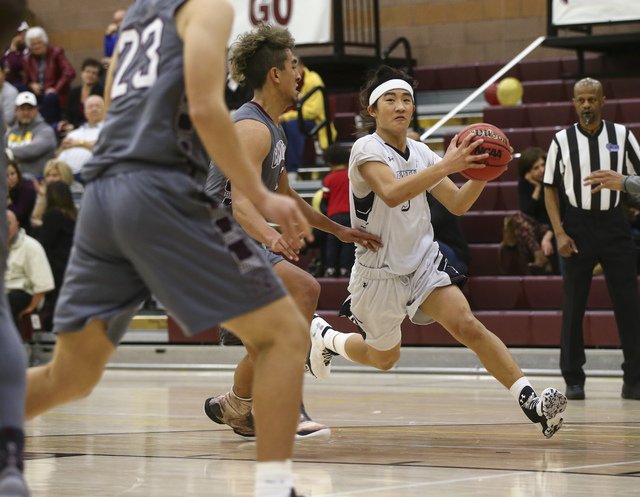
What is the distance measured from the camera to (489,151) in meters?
4.51

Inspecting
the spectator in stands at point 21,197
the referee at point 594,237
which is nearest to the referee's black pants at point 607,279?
the referee at point 594,237

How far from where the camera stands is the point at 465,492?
3.38 meters

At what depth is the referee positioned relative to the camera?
6695 millimetres

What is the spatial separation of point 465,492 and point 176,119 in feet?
4.84

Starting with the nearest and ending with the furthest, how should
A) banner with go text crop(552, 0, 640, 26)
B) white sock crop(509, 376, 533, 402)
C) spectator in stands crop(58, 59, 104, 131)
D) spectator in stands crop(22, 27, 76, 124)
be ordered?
white sock crop(509, 376, 533, 402), banner with go text crop(552, 0, 640, 26), spectator in stands crop(58, 59, 104, 131), spectator in stands crop(22, 27, 76, 124)

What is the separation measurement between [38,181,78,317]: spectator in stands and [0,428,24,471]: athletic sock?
7.70 m

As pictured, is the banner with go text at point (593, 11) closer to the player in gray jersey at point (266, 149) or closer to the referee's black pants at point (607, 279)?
the referee's black pants at point (607, 279)

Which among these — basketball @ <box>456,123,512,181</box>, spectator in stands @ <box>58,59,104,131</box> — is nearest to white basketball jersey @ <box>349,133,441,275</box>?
basketball @ <box>456,123,512,181</box>

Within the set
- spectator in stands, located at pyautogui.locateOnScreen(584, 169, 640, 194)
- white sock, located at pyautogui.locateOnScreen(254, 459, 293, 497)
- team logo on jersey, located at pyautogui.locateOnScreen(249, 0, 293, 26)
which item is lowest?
white sock, located at pyautogui.locateOnScreen(254, 459, 293, 497)

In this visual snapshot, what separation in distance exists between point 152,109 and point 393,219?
2.20 metres

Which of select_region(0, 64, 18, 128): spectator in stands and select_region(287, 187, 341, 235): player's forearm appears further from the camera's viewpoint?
select_region(0, 64, 18, 128): spectator in stands

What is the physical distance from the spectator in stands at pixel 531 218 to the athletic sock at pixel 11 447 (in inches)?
272

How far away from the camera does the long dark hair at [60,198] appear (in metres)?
10.0

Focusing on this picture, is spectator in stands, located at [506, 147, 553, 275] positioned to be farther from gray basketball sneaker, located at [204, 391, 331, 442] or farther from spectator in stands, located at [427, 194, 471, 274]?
gray basketball sneaker, located at [204, 391, 331, 442]
